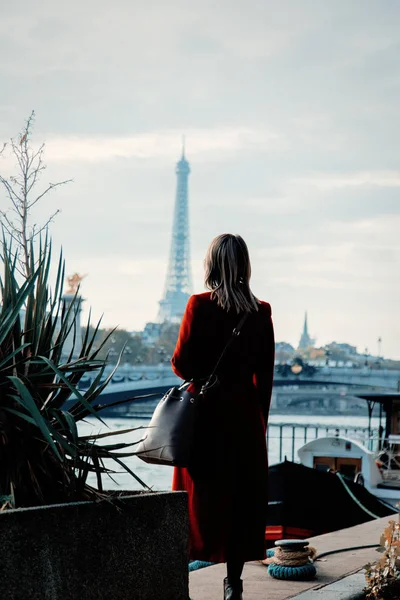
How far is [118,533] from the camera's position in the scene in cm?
318

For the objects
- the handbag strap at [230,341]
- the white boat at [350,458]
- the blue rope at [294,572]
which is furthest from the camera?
the white boat at [350,458]

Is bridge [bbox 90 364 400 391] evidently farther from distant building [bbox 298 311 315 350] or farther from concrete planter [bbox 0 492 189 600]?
distant building [bbox 298 311 315 350]

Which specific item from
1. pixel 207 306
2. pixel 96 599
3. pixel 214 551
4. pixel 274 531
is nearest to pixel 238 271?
pixel 207 306

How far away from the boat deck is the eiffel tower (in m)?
119

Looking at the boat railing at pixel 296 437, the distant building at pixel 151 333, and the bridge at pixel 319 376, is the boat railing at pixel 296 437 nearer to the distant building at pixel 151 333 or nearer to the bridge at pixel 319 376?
the bridge at pixel 319 376

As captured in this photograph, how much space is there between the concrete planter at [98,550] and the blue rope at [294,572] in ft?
5.28

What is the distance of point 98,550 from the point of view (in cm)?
309

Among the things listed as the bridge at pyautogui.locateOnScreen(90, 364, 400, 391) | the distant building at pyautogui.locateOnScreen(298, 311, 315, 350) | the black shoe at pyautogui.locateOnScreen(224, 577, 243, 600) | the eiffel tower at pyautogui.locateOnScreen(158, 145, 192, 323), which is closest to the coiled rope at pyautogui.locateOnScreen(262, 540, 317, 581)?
the black shoe at pyautogui.locateOnScreen(224, 577, 243, 600)

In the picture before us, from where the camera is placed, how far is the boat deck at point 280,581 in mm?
4617

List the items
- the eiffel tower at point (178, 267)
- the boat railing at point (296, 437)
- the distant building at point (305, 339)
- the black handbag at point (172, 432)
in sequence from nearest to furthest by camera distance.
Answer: the black handbag at point (172, 432) → the boat railing at point (296, 437) → the eiffel tower at point (178, 267) → the distant building at point (305, 339)

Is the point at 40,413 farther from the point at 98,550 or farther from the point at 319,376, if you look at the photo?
the point at 319,376

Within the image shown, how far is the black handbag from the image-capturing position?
3.81 metres

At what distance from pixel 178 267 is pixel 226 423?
125 m

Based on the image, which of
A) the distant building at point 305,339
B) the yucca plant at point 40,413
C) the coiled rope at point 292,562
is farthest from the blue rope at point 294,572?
the distant building at point 305,339
